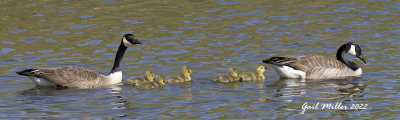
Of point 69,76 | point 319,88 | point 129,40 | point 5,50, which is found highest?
point 129,40

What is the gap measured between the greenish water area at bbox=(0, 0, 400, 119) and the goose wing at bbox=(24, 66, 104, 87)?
0.27m

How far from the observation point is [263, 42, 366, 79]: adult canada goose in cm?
1883

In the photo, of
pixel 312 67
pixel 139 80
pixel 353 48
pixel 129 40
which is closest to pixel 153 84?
pixel 139 80

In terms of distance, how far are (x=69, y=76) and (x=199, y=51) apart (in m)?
5.16

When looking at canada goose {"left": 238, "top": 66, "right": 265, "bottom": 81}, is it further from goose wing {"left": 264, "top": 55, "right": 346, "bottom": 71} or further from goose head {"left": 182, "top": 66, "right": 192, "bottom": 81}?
goose head {"left": 182, "top": 66, "right": 192, "bottom": 81}

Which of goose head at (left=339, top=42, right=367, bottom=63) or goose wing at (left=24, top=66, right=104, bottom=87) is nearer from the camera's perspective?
goose wing at (left=24, top=66, right=104, bottom=87)

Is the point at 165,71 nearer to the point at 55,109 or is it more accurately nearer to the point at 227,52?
the point at 227,52

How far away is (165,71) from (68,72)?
2.84m

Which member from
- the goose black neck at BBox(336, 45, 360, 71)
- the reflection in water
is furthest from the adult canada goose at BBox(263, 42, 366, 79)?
the reflection in water

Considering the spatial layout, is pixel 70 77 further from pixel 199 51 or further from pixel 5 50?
pixel 5 50

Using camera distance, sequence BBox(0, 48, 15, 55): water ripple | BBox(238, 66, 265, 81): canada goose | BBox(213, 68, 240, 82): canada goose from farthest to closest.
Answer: BBox(0, 48, 15, 55): water ripple → BBox(238, 66, 265, 81): canada goose → BBox(213, 68, 240, 82): canada goose

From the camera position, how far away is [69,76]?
17734 millimetres

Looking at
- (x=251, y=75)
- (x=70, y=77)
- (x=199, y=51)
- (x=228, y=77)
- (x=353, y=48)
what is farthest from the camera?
(x=199, y=51)

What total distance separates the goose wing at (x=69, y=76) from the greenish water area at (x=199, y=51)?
10.8 inches
